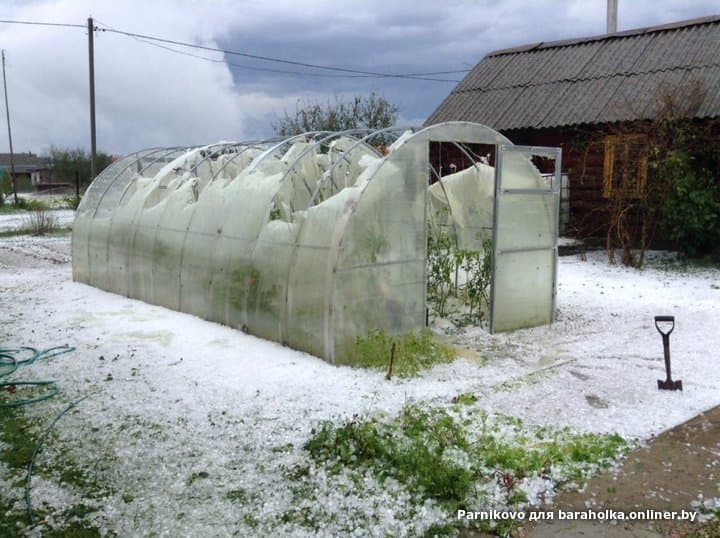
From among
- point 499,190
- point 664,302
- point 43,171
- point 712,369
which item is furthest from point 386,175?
point 43,171

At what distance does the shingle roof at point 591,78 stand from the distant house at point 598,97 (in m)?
0.02

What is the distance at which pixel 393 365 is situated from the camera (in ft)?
20.5

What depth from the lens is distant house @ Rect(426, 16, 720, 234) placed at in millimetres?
12922

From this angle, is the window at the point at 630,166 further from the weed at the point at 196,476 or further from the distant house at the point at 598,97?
the weed at the point at 196,476

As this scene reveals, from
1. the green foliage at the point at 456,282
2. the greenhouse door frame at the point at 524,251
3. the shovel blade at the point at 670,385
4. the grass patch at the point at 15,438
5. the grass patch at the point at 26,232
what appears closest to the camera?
the grass patch at the point at 15,438

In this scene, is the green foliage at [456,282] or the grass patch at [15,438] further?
the green foliage at [456,282]

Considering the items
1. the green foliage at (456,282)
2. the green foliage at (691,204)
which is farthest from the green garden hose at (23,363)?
the green foliage at (691,204)

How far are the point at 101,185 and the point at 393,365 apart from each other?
23.7ft

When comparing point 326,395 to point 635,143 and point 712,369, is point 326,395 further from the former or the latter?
point 635,143

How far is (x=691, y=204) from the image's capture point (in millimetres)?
11711

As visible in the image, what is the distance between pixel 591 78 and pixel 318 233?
11.5 meters

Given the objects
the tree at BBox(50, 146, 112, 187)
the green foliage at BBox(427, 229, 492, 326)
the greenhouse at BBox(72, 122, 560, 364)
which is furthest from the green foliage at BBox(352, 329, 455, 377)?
the tree at BBox(50, 146, 112, 187)

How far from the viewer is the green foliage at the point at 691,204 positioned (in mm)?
11625

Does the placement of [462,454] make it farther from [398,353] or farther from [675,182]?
[675,182]
